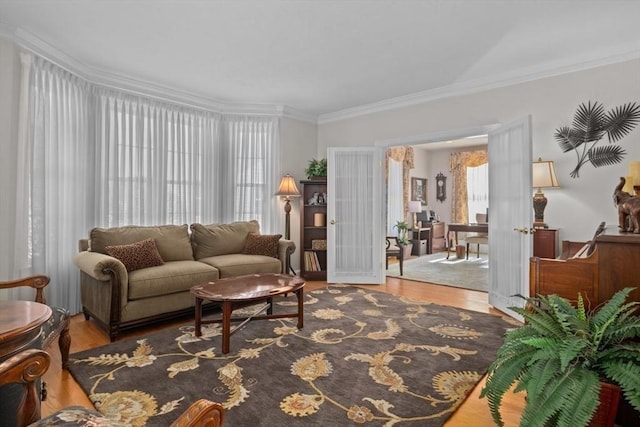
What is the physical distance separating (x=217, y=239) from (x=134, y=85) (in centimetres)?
215

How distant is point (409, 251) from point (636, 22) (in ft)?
18.8

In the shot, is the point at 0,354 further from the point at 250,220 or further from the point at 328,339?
the point at 250,220

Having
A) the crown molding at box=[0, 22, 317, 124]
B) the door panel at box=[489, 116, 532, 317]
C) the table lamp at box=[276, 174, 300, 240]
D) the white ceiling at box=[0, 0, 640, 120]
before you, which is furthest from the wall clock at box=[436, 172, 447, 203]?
the table lamp at box=[276, 174, 300, 240]

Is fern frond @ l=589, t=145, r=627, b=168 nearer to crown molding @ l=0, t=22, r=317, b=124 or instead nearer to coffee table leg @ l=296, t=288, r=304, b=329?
coffee table leg @ l=296, t=288, r=304, b=329

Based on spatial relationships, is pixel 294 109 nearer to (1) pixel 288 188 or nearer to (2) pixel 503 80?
(1) pixel 288 188

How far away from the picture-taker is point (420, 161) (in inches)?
359

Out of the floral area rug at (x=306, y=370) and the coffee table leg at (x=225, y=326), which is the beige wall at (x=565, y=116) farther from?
the coffee table leg at (x=225, y=326)

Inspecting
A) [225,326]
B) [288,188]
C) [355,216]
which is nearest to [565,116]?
[355,216]

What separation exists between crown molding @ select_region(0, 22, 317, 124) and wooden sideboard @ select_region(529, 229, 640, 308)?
4361mm

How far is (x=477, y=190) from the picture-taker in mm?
8742

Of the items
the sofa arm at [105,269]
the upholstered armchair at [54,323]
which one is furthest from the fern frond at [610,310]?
the sofa arm at [105,269]

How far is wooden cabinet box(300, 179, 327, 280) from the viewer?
5.45 metres

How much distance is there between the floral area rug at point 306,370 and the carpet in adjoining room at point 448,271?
68.3 inches

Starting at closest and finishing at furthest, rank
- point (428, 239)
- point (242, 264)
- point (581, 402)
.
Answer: point (581, 402) < point (242, 264) < point (428, 239)
